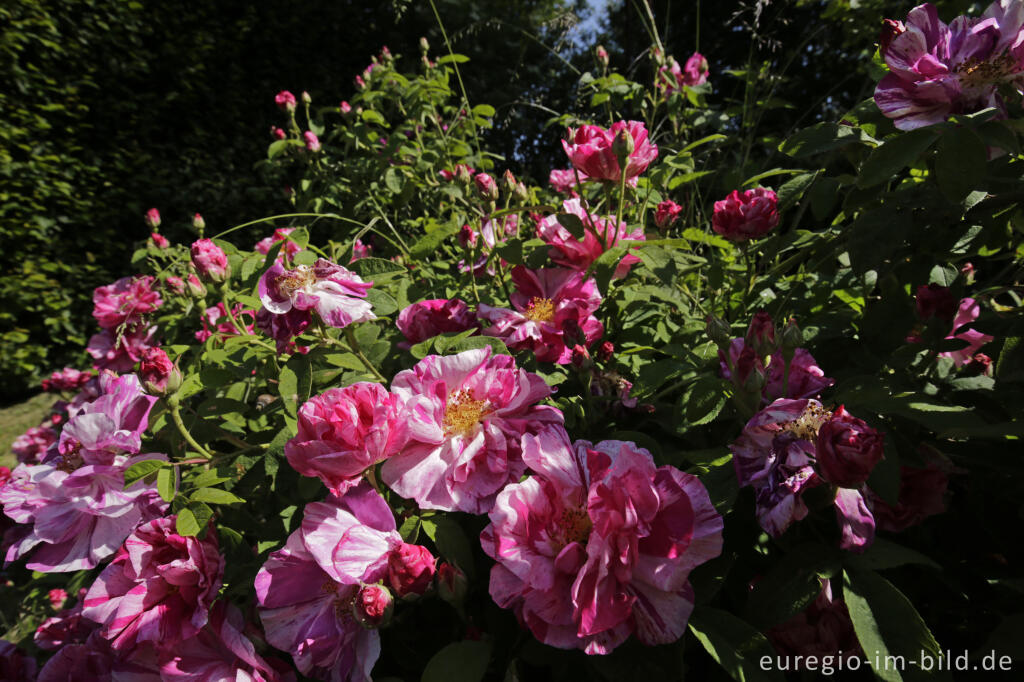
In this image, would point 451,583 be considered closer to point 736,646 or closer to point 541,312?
point 736,646

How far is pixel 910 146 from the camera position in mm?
709

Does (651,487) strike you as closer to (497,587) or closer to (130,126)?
(497,587)

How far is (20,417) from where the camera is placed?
496cm

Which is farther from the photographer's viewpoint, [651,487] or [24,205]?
[24,205]

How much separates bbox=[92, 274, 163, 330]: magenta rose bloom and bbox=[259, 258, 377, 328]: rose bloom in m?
0.96

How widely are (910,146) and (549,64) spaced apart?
5209 mm

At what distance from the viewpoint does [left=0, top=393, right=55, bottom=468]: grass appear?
178 inches

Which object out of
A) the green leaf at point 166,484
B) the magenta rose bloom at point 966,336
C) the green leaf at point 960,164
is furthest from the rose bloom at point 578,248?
the green leaf at point 166,484

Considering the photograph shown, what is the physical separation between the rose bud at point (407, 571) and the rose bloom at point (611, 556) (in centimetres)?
10

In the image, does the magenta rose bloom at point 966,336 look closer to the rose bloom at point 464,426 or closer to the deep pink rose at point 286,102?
the rose bloom at point 464,426

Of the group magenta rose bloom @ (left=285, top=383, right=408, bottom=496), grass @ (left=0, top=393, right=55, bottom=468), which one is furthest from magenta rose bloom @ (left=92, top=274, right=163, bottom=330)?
grass @ (left=0, top=393, right=55, bottom=468)

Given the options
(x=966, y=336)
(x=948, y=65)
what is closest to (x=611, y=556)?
(x=948, y=65)

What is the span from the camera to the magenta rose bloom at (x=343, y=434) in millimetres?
625

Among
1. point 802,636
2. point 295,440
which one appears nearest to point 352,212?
point 295,440
